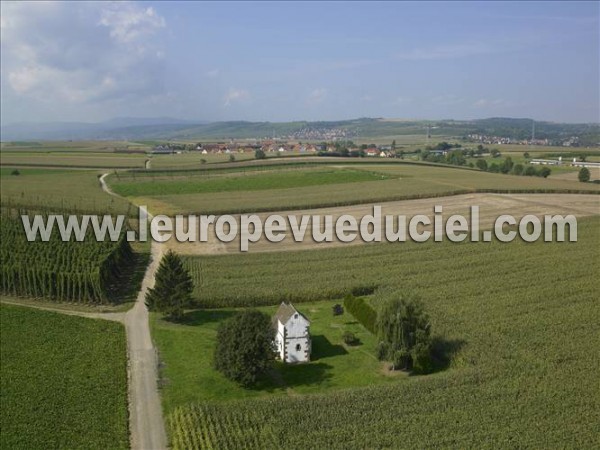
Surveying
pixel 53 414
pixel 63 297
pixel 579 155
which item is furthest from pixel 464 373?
pixel 579 155

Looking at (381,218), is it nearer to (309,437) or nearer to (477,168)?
(309,437)

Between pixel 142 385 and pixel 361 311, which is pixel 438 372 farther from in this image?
pixel 142 385

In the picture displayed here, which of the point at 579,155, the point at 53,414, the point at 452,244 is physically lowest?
the point at 53,414

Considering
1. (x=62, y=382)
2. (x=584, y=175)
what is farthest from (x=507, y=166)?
(x=62, y=382)

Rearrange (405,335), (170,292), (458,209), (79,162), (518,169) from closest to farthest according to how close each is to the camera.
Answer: (405,335) → (170,292) → (458,209) → (518,169) → (79,162)

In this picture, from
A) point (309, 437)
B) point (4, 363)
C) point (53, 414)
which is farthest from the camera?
point (4, 363)

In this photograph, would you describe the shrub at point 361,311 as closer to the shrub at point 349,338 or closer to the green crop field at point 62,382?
the shrub at point 349,338
